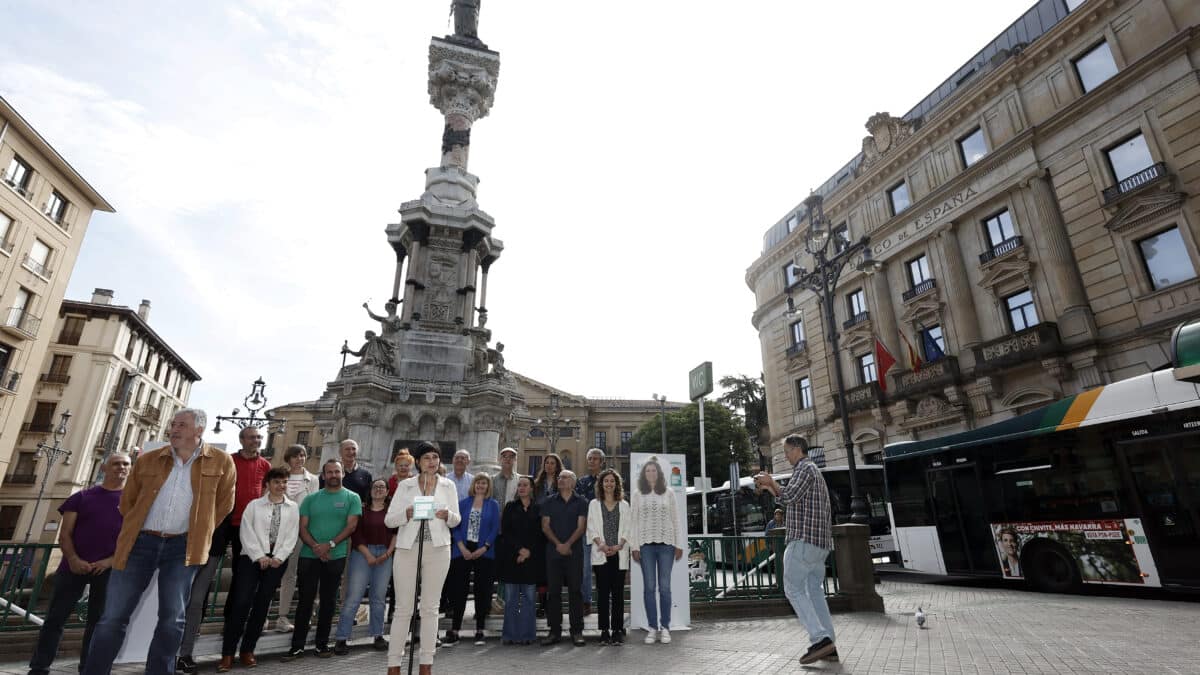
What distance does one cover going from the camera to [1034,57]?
21.8 m

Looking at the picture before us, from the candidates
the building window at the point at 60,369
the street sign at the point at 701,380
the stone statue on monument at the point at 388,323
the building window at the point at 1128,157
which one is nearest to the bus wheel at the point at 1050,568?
the street sign at the point at 701,380

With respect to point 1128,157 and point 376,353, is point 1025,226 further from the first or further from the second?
point 376,353

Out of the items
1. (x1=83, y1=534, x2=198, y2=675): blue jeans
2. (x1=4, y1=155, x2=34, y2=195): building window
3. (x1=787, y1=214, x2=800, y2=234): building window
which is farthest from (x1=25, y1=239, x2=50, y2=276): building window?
(x1=787, y1=214, x2=800, y2=234): building window

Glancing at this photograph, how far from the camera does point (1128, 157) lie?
1873 cm

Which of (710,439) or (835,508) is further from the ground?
(710,439)

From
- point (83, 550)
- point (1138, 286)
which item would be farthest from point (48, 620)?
point (1138, 286)

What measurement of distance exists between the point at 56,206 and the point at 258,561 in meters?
35.2

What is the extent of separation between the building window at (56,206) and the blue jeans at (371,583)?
3395cm

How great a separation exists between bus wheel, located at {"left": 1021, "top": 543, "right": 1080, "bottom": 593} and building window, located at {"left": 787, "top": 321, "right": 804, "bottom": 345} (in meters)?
21.9

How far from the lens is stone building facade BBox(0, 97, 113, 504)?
24938 millimetres

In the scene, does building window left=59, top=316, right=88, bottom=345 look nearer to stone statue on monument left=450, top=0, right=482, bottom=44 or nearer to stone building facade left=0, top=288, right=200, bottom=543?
stone building facade left=0, top=288, right=200, bottom=543

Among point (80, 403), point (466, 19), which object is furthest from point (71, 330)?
point (466, 19)

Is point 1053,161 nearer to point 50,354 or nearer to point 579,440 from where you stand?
point 579,440

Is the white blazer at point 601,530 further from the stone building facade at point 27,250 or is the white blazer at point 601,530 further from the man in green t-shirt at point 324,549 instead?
the stone building facade at point 27,250
